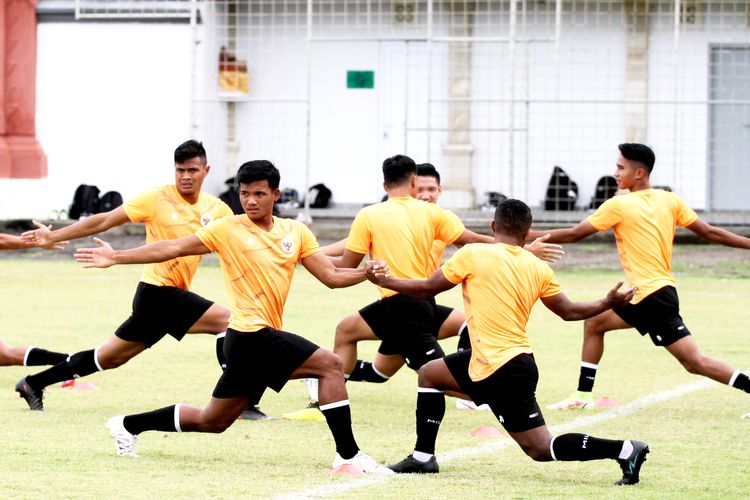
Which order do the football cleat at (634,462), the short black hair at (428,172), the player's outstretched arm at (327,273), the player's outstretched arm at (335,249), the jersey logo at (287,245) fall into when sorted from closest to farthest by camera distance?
the football cleat at (634,462) → the jersey logo at (287,245) → the player's outstretched arm at (327,273) → the player's outstretched arm at (335,249) → the short black hair at (428,172)

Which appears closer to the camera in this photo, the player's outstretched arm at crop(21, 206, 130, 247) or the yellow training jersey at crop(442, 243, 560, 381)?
the yellow training jersey at crop(442, 243, 560, 381)

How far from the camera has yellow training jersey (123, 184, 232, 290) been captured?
10477 mm

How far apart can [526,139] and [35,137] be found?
9.26 metres

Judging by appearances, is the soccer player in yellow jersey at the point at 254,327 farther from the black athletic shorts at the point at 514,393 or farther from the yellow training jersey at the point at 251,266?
the black athletic shorts at the point at 514,393

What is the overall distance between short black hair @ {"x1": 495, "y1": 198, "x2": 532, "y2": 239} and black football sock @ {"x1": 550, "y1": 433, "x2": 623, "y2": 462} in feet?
3.90

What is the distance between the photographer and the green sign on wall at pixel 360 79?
90.1 ft

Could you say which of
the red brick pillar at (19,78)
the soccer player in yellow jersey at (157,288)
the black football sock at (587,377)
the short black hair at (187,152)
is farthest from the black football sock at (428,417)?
the red brick pillar at (19,78)

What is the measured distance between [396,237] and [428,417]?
1970 millimetres

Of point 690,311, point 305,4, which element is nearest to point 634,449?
point 690,311

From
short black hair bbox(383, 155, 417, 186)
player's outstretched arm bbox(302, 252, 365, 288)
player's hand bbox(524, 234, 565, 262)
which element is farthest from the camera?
short black hair bbox(383, 155, 417, 186)

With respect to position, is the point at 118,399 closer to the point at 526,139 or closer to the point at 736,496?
the point at 736,496

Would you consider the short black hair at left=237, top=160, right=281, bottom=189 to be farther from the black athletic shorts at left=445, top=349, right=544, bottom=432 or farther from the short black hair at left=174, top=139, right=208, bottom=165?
the short black hair at left=174, top=139, right=208, bottom=165

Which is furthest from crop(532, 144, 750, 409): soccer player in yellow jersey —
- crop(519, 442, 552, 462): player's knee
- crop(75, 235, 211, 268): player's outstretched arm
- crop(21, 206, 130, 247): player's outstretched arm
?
crop(21, 206, 130, 247): player's outstretched arm

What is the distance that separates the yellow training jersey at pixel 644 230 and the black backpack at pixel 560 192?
1479 cm
